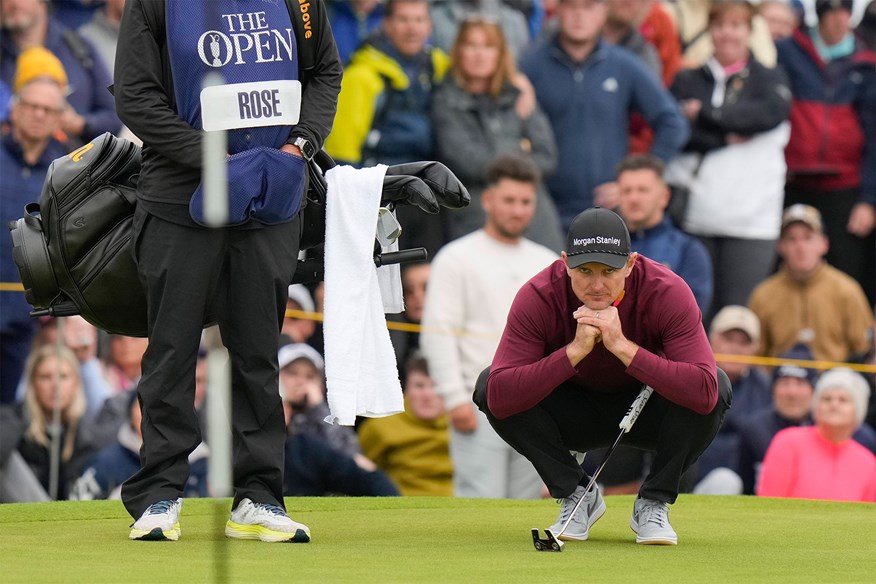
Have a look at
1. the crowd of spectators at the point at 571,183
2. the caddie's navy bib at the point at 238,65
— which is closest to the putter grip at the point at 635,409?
the caddie's navy bib at the point at 238,65

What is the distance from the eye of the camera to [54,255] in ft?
21.5

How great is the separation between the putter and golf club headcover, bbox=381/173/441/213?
1044 mm

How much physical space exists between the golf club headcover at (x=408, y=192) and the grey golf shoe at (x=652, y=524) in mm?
1377

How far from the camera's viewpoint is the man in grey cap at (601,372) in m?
6.27

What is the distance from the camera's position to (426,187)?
21.3 feet

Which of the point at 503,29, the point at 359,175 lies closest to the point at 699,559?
the point at 359,175

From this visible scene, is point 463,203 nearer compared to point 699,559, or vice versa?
point 699,559

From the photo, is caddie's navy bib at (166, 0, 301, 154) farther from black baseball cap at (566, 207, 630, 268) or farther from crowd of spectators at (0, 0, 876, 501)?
crowd of spectators at (0, 0, 876, 501)

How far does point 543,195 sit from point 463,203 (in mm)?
4956

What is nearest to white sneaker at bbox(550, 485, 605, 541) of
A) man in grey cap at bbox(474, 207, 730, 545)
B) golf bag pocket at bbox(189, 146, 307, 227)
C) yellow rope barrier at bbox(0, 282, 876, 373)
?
man in grey cap at bbox(474, 207, 730, 545)

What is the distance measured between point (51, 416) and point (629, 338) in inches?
182

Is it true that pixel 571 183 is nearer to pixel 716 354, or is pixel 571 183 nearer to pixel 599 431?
pixel 716 354

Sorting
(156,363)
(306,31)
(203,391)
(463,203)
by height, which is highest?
(306,31)

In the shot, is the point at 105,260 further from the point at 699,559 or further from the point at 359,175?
the point at 699,559
